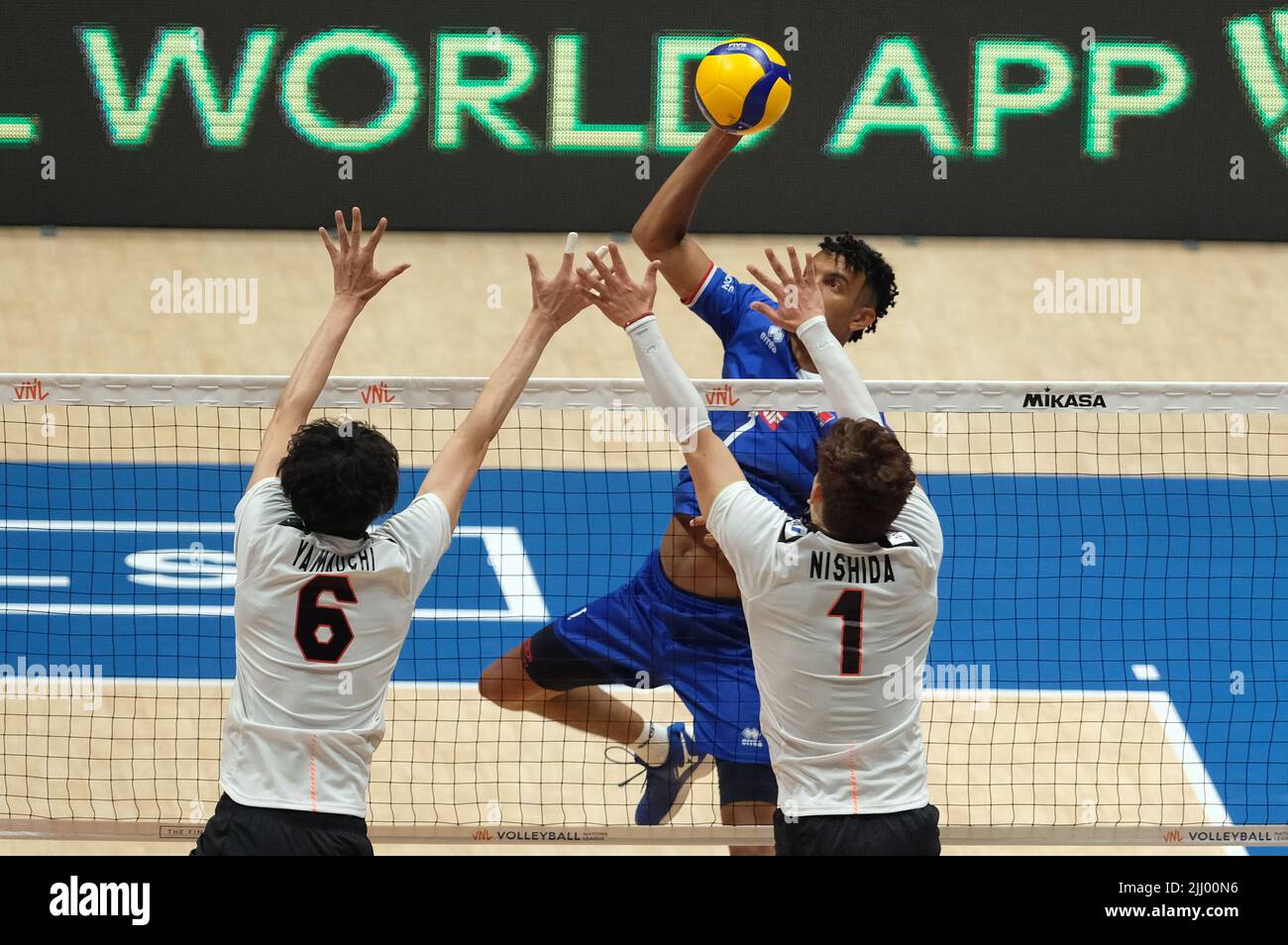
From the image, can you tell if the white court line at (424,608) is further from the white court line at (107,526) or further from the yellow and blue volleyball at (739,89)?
the yellow and blue volleyball at (739,89)

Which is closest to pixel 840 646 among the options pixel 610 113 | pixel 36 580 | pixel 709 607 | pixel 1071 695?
pixel 709 607

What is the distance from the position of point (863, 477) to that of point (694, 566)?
2.14 metres

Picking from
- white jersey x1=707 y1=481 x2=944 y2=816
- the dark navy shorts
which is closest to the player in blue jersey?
the dark navy shorts

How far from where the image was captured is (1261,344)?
1239 cm

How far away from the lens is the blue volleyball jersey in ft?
19.1

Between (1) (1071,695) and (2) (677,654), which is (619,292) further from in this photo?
(1) (1071,695)

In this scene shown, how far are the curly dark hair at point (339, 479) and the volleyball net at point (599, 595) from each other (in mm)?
1480

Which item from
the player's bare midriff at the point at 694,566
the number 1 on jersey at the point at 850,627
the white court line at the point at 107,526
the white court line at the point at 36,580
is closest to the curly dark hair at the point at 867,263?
the player's bare midriff at the point at 694,566

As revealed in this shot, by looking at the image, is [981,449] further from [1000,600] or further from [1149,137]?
[1149,137]

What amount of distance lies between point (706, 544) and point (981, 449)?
18.2 feet

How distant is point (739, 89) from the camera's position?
19.0 feet

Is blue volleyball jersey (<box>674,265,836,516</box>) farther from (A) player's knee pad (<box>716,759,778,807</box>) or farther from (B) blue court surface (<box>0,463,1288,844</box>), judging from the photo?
(B) blue court surface (<box>0,463,1288,844</box>)

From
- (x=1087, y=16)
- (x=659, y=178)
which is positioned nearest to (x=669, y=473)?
(x=659, y=178)

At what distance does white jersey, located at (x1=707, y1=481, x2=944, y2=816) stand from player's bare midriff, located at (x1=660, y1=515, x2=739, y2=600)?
175 cm
